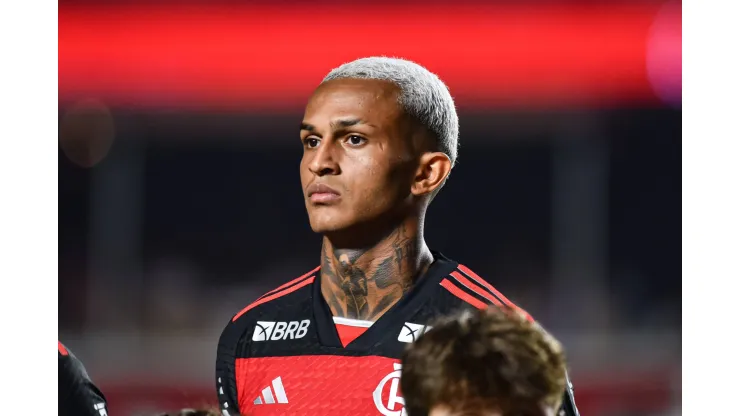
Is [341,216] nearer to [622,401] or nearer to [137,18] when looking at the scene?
[137,18]

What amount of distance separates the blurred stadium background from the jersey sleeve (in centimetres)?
77

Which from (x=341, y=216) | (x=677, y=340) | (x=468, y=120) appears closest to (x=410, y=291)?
(x=341, y=216)

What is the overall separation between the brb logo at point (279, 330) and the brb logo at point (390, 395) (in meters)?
0.20

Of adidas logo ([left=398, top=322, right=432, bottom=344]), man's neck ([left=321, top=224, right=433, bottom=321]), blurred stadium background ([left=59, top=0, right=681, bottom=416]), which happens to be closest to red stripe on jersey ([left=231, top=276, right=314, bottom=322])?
man's neck ([left=321, top=224, right=433, bottom=321])

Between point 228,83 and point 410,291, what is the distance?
66.8 inches

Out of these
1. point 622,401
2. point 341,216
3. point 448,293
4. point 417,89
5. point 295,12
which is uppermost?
point 295,12

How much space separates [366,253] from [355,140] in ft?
0.69

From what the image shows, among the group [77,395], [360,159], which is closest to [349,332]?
[360,159]

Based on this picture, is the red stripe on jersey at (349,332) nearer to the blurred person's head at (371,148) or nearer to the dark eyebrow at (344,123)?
the blurred person's head at (371,148)

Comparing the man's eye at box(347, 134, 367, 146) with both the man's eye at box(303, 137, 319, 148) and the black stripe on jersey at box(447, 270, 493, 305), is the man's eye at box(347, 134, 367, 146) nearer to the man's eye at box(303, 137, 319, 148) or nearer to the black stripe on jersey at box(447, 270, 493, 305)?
the man's eye at box(303, 137, 319, 148)

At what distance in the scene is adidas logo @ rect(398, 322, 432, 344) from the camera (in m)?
1.68

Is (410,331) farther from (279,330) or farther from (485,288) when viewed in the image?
(279,330)

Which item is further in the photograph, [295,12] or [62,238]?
[295,12]
